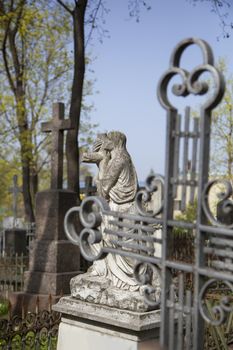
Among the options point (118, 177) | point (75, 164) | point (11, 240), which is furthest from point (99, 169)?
point (11, 240)

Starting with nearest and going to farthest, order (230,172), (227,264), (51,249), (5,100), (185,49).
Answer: (227,264) → (185,49) → (51,249) → (5,100) → (230,172)

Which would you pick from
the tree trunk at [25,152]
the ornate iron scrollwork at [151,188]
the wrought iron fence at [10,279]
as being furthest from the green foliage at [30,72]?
the ornate iron scrollwork at [151,188]

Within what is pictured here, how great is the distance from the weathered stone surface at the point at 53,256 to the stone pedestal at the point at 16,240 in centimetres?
692

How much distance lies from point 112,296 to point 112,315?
8.8 inches

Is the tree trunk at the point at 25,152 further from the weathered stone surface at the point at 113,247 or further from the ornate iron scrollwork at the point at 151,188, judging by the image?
the ornate iron scrollwork at the point at 151,188

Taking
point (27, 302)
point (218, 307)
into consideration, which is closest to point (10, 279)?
point (27, 302)

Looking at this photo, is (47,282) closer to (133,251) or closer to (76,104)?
(133,251)

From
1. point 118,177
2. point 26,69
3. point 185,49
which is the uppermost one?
point 26,69

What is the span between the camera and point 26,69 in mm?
Answer: 20578

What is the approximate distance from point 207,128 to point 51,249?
6913mm

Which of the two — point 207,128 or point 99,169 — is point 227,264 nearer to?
point 207,128

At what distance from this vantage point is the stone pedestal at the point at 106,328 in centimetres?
435

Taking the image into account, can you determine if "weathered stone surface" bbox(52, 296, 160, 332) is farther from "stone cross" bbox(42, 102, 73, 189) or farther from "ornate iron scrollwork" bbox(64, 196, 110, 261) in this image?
"stone cross" bbox(42, 102, 73, 189)

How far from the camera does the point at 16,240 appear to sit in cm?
1622
